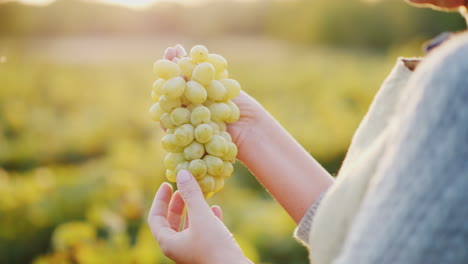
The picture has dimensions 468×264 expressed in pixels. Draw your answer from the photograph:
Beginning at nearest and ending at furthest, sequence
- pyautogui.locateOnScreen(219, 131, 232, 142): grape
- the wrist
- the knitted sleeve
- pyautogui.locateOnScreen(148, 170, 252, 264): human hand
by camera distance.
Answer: the knitted sleeve, pyautogui.locateOnScreen(148, 170, 252, 264): human hand, pyautogui.locateOnScreen(219, 131, 232, 142): grape, the wrist

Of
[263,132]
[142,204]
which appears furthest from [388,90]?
[142,204]

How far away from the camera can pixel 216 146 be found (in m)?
1.21

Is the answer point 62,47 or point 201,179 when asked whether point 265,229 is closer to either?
point 201,179

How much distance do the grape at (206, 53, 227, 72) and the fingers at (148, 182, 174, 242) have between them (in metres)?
0.30

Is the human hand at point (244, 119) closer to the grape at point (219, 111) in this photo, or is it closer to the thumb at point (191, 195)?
the grape at point (219, 111)

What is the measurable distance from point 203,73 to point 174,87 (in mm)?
70

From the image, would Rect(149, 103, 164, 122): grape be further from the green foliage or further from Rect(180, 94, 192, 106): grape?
the green foliage

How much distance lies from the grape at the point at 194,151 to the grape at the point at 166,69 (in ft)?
0.50

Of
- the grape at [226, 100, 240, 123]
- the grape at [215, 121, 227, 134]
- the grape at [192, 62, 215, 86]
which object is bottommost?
the grape at [215, 121, 227, 134]

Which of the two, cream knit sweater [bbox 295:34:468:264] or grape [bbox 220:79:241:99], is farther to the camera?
grape [bbox 220:79:241:99]

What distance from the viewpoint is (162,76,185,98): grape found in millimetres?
1177

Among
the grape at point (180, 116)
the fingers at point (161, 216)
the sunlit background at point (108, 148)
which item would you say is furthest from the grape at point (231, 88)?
the sunlit background at point (108, 148)

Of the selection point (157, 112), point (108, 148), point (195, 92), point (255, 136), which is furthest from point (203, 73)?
point (108, 148)

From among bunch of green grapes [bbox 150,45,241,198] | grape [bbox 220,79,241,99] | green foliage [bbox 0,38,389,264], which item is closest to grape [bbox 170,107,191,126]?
bunch of green grapes [bbox 150,45,241,198]
